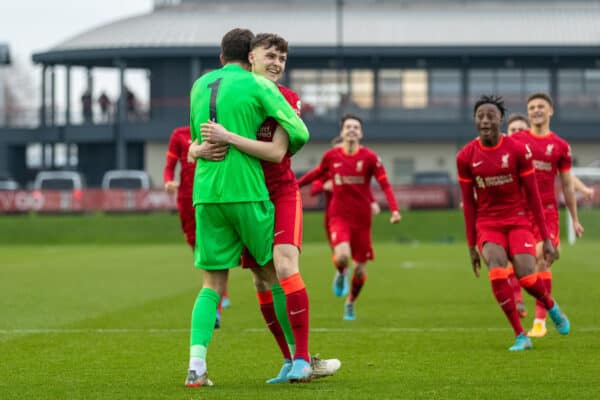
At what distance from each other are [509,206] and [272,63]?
11.5 ft

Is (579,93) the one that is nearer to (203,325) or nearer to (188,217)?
(188,217)

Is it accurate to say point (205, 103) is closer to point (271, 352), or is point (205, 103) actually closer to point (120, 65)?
point (271, 352)

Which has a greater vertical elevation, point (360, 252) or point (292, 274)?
point (292, 274)

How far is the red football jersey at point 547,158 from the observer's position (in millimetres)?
13234

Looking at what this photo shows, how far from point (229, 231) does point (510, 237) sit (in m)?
3.63

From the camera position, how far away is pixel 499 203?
458 inches

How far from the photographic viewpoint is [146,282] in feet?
70.8

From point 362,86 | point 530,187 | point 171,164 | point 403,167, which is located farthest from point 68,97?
point 530,187

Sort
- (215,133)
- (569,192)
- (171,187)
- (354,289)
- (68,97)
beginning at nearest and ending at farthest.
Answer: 1. (215,133)
2. (569,192)
3. (171,187)
4. (354,289)
5. (68,97)

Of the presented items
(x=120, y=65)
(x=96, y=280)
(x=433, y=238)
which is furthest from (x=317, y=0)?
(x=96, y=280)

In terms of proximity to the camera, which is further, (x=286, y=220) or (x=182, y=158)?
(x=182, y=158)

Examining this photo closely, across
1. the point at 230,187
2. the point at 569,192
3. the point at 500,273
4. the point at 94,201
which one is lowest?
the point at 94,201

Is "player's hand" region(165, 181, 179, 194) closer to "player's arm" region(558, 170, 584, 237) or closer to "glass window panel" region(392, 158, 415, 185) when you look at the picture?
"player's arm" region(558, 170, 584, 237)

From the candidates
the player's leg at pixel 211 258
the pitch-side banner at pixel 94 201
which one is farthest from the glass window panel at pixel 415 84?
the player's leg at pixel 211 258
